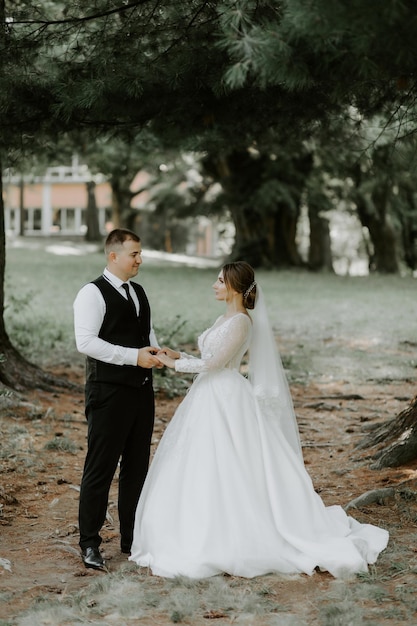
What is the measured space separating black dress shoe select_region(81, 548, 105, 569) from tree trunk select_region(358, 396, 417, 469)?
2.84 m

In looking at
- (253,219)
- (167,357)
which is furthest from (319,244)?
(167,357)

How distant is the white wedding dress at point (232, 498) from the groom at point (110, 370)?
26 cm

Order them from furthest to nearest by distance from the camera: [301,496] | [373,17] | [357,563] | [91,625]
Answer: [301,496], [357,563], [91,625], [373,17]

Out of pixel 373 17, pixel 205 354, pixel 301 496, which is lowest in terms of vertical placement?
pixel 301 496

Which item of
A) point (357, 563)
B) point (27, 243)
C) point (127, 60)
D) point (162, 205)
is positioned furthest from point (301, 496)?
point (27, 243)

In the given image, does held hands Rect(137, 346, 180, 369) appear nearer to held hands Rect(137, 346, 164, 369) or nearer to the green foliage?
held hands Rect(137, 346, 164, 369)

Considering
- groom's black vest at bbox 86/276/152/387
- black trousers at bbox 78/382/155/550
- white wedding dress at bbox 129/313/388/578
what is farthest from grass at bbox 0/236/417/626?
groom's black vest at bbox 86/276/152/387

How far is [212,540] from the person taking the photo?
4805 mm

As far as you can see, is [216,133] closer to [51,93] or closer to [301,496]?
[51,93]

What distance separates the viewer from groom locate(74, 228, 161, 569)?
496 cm

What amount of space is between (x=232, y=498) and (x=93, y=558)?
93cm

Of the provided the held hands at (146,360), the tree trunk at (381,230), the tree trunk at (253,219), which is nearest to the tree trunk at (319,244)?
the tree trunk at (381,230)

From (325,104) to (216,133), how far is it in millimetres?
1361

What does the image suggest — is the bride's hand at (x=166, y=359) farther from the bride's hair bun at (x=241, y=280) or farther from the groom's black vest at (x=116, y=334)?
the bride's hair bun at (x=241, y=280)
